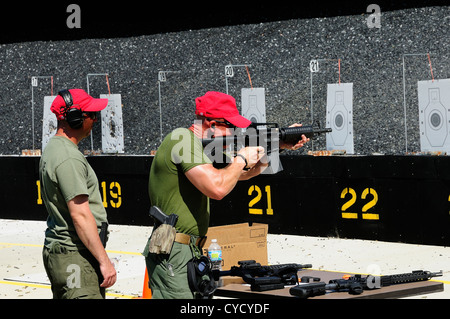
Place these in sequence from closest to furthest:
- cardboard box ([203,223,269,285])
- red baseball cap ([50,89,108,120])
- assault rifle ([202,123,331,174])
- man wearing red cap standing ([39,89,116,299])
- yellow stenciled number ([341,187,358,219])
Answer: man wearing red cap standing ([39,89,116,299]), red baseball cap ([50,89,108,120]), assault rifle ([202,123,331,174]), cardboard box ([203,223,269,285]), yellow stenciled number ([341,187,358,219])

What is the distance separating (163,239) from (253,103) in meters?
11.0

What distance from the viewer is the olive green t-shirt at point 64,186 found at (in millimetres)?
4473

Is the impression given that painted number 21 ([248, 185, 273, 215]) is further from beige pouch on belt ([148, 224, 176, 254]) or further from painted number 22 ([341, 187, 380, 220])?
beige pouch on belt ([148, 224, 176, 254])

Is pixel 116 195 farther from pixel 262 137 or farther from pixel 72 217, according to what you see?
pixel 72 217

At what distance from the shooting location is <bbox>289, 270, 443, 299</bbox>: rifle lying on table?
488 centimetres

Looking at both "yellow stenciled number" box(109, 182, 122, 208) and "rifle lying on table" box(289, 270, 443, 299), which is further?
"yellow stenciled number" box(109, 182, 122, 208)

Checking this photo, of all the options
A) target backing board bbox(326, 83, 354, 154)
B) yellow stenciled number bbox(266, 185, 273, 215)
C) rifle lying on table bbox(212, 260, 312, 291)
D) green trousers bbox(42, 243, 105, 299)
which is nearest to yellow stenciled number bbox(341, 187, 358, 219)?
yellow stenciled number bbox(266, 185, 273, 215)

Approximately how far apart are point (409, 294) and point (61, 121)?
87.3 inches

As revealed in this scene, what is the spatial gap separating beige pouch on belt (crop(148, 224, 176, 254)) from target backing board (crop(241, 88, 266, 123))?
10549 mm

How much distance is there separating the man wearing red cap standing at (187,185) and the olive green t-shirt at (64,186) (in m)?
0.39

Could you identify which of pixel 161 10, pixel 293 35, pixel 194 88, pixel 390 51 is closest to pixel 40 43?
pixel 161 10

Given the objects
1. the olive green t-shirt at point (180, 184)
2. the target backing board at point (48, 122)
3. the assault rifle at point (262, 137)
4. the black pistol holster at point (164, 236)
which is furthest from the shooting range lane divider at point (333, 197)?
the black pistol holster at point (164, 236)

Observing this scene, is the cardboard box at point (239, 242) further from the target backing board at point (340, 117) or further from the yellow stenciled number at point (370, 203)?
the target backing board at point (340, 117)

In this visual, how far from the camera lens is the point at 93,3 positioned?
20.6 m
